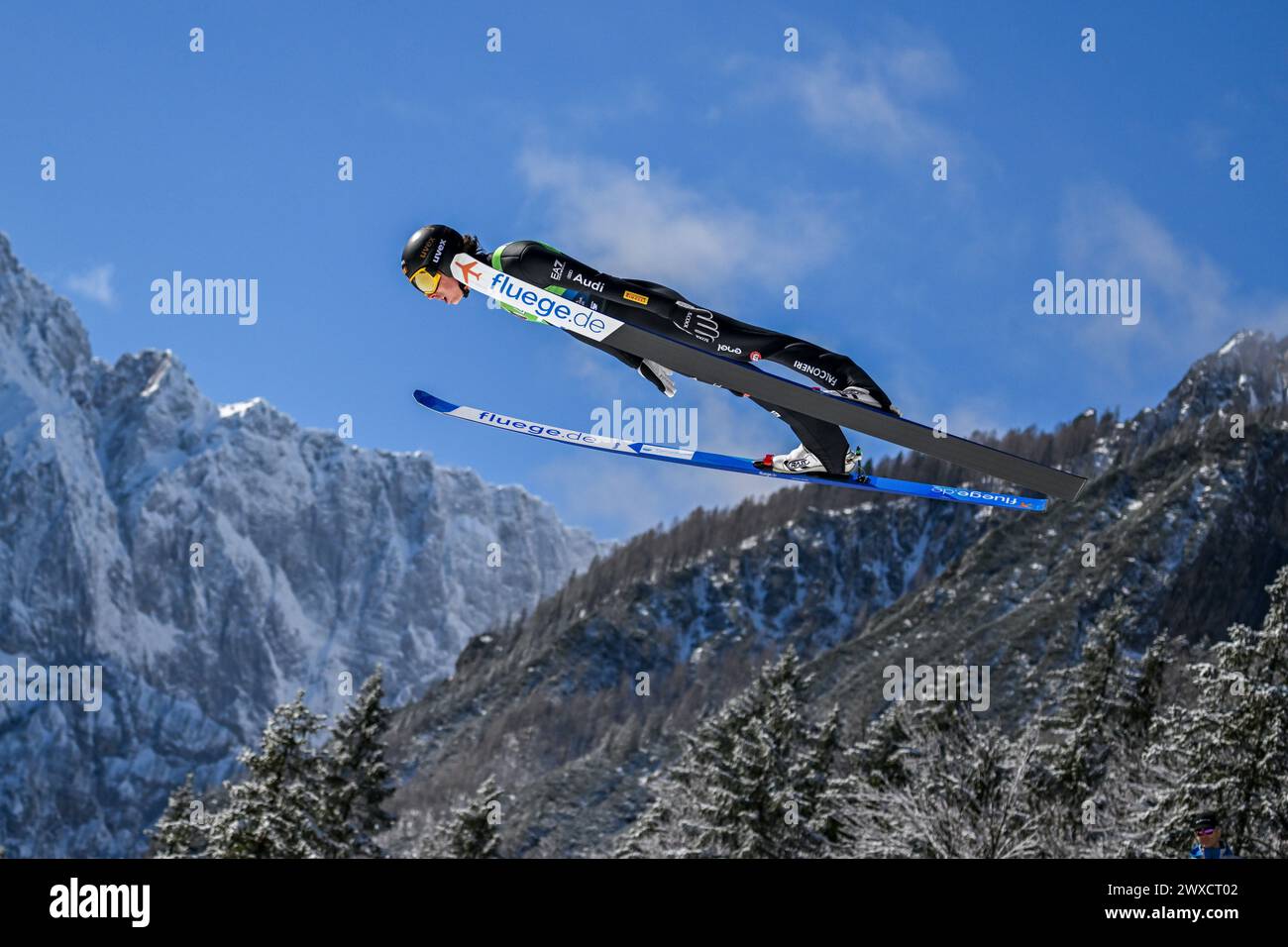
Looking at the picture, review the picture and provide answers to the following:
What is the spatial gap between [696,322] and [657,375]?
0.67 metres

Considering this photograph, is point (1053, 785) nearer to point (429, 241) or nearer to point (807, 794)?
point (807, 794)

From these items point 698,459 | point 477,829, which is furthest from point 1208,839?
point 477,829

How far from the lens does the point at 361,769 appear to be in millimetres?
29656

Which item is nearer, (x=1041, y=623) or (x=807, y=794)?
(x=807, y=794)

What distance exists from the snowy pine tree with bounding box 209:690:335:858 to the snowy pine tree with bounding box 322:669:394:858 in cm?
324

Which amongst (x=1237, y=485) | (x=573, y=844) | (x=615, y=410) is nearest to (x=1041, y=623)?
(x=1237, y=485)

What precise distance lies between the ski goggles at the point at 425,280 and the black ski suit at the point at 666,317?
0.38 m

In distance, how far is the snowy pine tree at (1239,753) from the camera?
21.8m

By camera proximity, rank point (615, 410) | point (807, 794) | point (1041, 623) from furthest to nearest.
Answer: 1. point (1041, 623)
2. point (807, 794)
3. point (615, 410)

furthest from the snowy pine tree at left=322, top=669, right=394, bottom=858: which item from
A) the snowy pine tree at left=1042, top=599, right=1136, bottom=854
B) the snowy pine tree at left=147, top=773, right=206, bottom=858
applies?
the snowy pine tree at left=1042, top=599, right=1136, bottom=854

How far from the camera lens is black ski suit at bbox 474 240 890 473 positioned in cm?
988
